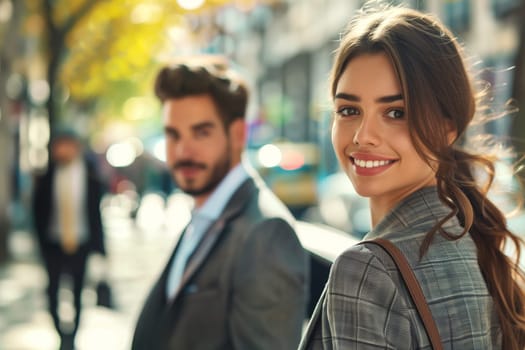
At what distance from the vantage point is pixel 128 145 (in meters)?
29.5

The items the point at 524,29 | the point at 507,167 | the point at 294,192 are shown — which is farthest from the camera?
the point at 294,192

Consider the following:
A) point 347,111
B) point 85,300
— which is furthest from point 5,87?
point 347,111

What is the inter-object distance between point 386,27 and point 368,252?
19.3 inches

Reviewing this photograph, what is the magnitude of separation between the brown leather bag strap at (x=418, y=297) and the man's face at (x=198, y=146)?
1.55 m

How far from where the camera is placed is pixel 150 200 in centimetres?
2791

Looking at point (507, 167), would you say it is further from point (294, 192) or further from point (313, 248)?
point (294, 192)

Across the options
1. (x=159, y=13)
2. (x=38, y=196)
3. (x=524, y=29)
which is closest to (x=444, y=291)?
(x=524, y=29)

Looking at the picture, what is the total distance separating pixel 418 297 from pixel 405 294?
0.9 inches

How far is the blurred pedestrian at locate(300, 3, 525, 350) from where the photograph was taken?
153cm

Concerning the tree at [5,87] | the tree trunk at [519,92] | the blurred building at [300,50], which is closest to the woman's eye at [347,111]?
the tree trunk at [519,92]

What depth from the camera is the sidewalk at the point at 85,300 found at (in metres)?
7.74

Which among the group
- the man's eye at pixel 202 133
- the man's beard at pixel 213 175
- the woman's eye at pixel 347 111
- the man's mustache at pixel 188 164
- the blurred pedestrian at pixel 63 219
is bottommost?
the blurred pedestrian at pixel 63 219

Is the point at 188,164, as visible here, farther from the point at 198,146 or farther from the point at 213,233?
the point at 213,233

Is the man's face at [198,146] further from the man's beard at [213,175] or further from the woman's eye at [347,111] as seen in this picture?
the woman's eye at [347,111]
